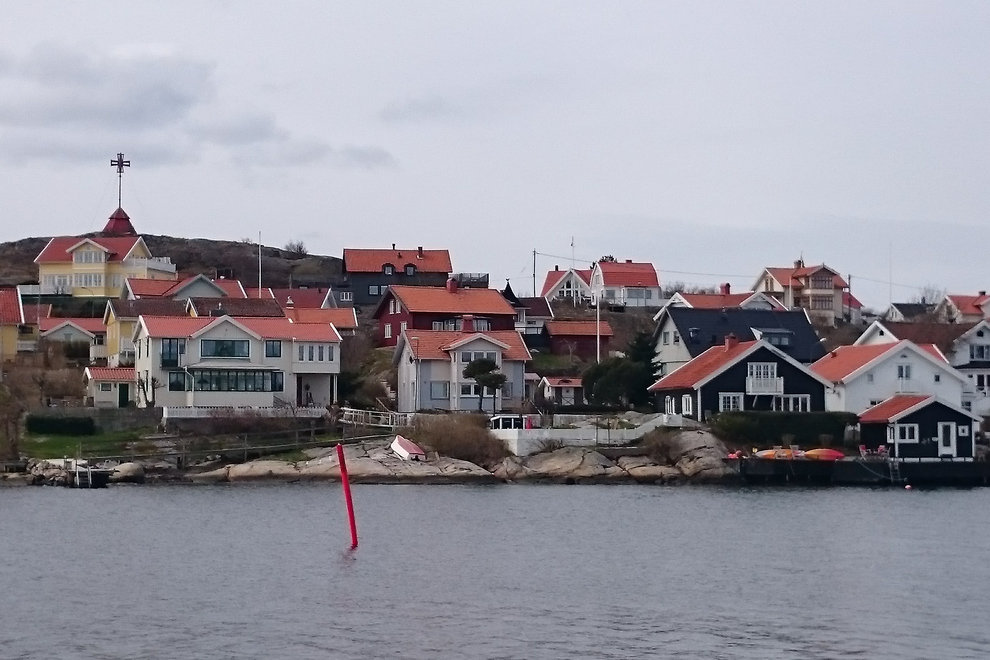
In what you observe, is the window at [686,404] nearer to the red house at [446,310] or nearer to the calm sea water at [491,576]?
the calm sea water at [491,576]

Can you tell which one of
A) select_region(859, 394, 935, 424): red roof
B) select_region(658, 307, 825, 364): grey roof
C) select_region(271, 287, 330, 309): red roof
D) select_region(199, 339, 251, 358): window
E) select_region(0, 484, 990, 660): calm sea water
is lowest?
select_region(0, 484, 990, 660): calm sea water

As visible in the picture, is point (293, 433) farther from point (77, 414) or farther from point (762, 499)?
point (762, 499)

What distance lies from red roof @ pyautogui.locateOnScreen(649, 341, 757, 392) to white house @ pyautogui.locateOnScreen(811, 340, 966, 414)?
461 cm

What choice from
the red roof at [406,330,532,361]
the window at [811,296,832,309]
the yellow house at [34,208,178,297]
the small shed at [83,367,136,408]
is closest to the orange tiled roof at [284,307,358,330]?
the red roof at [406,330,532,361]

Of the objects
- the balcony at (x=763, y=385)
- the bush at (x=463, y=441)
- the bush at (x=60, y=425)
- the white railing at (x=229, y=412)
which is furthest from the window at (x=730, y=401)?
the bush at (x=60, y=425)

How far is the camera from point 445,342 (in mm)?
76000

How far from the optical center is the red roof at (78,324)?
3462 inches

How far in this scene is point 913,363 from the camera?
7269 centimetres

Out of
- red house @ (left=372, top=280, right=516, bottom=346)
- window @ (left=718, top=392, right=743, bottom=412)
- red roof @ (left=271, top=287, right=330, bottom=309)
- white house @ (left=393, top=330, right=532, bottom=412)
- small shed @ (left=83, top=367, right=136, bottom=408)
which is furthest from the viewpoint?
red roof @ (left=271, top=287, right=330, bottom=309)

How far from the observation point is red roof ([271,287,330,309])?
100938mm

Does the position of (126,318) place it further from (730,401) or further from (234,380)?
(730,401)

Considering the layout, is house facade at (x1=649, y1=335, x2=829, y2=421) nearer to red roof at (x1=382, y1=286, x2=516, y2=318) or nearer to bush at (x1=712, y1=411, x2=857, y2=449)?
bush at (x1=712, y1=411, x2=857, y2=449)

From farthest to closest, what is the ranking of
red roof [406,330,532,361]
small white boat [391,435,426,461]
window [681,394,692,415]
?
red roof [406,330,532,361], window [681,394,692,415], small white boat [391,435,426,461]

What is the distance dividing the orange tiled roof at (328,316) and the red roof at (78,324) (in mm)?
10957
